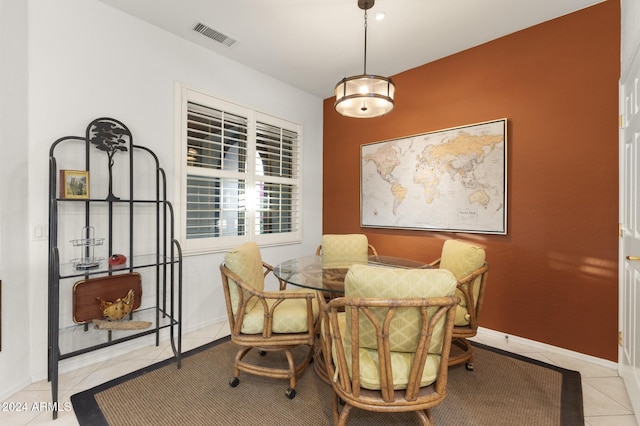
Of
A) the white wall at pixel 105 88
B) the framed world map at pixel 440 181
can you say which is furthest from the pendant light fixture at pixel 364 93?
the white wall at pixel 105 88

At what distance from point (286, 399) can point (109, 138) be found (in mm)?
2456

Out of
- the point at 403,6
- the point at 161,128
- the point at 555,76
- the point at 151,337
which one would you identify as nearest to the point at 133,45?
the point at 161,128

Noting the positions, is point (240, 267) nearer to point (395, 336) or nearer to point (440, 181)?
point (395, 336)

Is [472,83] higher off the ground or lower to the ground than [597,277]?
higher

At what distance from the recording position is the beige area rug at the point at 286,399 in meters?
1.82

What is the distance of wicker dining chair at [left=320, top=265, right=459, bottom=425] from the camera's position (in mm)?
1350

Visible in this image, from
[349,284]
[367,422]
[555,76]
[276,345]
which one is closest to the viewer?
[349,284]

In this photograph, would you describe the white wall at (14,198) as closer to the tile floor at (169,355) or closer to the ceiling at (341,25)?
the tile floor at (169,355)

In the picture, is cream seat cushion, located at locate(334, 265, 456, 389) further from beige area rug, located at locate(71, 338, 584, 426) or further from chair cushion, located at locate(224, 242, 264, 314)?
chair cushion, located at locate(224, 242, 264, 314)

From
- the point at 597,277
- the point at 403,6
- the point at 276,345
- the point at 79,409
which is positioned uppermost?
the point at 403,6

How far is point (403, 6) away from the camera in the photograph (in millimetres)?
2523

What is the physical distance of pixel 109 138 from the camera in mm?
2496

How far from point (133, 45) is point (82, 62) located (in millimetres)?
479

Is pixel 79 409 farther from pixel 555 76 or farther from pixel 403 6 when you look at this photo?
pixel 555 76
